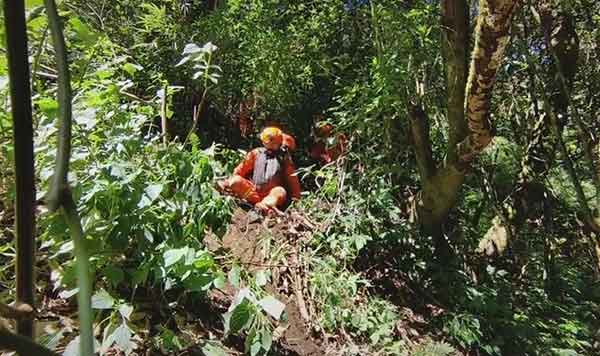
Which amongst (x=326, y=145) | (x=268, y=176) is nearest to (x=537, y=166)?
(x=326, y=145)

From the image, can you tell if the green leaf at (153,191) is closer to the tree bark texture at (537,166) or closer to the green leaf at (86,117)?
the green leaf at (86,117)

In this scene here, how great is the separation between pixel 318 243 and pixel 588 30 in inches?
124

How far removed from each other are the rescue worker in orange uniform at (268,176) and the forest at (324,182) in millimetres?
21

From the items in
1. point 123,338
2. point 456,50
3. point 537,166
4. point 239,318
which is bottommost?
point 239,318

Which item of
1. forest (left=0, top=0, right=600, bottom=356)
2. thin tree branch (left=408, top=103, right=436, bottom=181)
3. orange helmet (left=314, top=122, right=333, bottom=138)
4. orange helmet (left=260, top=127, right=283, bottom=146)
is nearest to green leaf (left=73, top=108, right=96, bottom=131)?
forest (left=0, top=0, right=600, bottom=356)

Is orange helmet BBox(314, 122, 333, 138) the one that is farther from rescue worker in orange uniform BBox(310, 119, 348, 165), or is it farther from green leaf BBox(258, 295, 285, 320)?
green leaf BBox(258, 295, 285, 320)

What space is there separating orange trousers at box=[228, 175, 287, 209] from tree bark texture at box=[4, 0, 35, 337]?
423cm

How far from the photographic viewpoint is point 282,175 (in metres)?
4.93

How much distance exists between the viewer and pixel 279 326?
10.6 ft

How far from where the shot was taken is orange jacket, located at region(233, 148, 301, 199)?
16.0 ft

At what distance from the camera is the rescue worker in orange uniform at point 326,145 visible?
188 inches

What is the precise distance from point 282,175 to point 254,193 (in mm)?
363

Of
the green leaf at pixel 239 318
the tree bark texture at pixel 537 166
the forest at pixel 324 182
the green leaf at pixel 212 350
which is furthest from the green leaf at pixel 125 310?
the tree bark texture at pixel 537 166

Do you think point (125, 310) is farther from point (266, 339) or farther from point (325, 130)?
point (325, 130)
